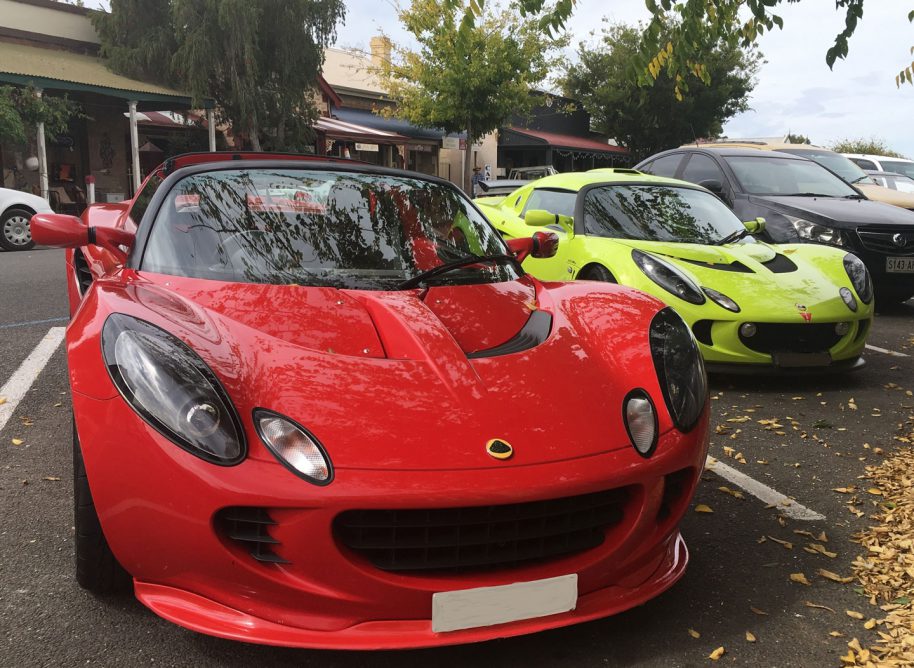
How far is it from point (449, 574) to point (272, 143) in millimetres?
22467

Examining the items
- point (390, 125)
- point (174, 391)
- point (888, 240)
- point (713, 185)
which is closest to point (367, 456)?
point (174, 391)

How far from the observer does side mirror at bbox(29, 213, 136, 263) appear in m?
2.94

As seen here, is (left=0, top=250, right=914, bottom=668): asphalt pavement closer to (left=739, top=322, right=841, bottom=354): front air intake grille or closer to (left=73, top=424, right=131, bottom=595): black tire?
(left=73, top=424, right=131, bottom=595): black tire

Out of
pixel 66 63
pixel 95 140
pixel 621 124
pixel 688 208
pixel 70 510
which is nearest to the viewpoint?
pixel 70 510

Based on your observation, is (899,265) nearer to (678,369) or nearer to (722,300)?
(722,300)

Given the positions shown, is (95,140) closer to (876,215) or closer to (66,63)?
(66,63)

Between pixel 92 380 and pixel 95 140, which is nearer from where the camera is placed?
pixel 92 380

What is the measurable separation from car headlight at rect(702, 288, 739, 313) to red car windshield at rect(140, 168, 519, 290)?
1814 millimetres

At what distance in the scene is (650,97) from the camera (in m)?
33.8

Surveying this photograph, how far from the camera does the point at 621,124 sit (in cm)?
3512

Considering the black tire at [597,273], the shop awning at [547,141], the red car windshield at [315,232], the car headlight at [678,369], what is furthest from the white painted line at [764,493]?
the shop awning at [547,141]

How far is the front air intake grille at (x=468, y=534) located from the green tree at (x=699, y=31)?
2567mm

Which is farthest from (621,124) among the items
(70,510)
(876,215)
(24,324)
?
(70,510)

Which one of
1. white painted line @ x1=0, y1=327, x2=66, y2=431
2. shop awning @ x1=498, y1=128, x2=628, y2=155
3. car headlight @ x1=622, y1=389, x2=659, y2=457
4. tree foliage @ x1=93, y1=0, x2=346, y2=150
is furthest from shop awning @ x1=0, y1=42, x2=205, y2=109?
car headlight @ x1=622, y1=389, x2=659, y2=457
